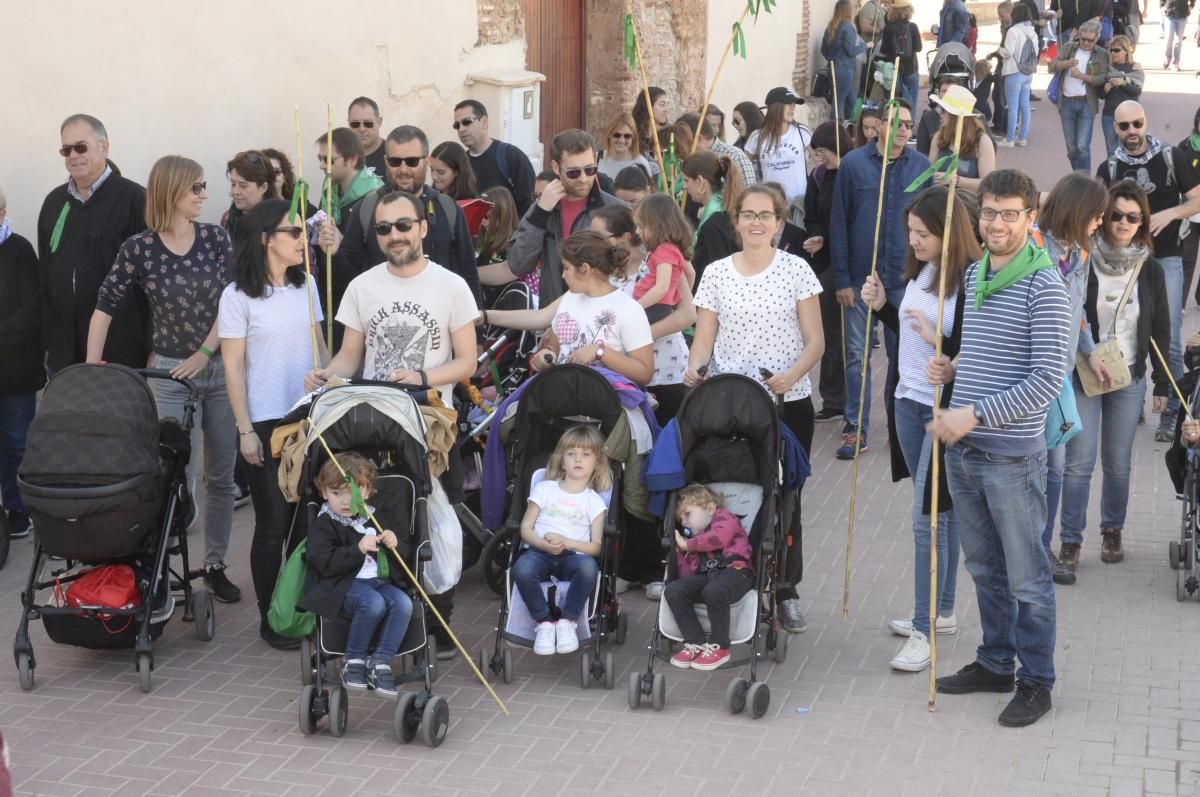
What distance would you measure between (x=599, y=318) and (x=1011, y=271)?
210 centimetres

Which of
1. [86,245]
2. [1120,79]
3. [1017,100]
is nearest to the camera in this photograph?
[86,245]

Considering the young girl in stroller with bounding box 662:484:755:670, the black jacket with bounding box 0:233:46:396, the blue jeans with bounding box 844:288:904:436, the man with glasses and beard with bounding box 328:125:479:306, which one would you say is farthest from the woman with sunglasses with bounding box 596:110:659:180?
the young girl in stroller with bounding box 662:484:755:670

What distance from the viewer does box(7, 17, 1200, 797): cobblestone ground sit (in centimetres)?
570

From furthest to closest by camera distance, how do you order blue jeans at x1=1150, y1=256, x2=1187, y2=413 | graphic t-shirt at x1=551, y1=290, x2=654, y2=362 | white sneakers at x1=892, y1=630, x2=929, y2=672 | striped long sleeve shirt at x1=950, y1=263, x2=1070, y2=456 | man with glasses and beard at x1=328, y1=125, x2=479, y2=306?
1. blue jeans at x1=1150, y1=256, x2=1187, y2=413
2. man with glasses and beard at x1=328, y1=125, x2=479, y2=306
3. graphic t-shirt at x1=551, y1=290, x2=654, y2=362
4. white sneakers at x1=892, y1=630, x2=929, y2=672
5. striped long sleeve shirt at x1=950, y1=263, x2=1070, y2=456

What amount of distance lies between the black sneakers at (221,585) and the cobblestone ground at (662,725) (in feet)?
0.20

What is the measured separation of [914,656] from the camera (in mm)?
6641

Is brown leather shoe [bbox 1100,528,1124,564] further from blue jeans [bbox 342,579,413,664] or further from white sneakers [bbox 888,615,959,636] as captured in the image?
blue jeans [bbox 342,579,413,664]

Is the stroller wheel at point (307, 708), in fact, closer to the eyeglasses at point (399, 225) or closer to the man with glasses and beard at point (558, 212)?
the eyeglasses at point (399, 225)

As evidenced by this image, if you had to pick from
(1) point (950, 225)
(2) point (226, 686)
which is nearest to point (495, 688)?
(2) point (226, 686)

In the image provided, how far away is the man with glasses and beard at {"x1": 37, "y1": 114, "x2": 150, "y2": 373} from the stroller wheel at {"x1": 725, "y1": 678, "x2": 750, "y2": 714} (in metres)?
3.74

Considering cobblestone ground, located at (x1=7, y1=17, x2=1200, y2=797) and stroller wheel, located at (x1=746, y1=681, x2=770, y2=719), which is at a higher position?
stroller wheel, located at (x1=746, y1=681, x2=770, y2=719)

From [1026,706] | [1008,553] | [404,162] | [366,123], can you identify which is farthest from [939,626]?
[366,123]

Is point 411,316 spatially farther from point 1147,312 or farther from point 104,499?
point 1147,312

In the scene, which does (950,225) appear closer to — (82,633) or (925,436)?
(925,436)
